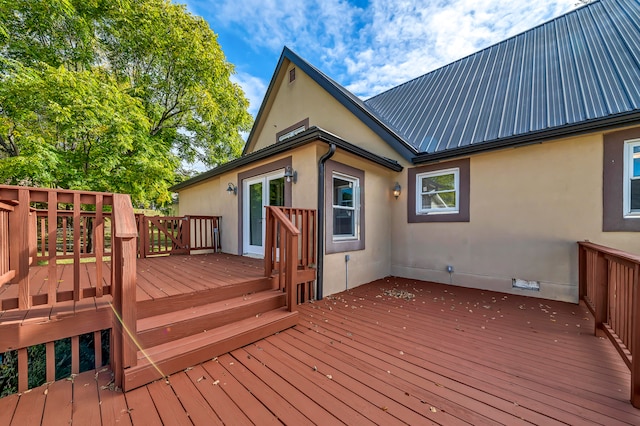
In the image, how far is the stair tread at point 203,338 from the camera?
2.27 metres

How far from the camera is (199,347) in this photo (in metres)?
2.46

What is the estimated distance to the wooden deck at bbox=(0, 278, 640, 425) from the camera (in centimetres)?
179

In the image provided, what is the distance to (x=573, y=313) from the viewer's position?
384 cm

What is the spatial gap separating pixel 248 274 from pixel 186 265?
1.84 metres

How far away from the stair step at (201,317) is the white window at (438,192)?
410cm

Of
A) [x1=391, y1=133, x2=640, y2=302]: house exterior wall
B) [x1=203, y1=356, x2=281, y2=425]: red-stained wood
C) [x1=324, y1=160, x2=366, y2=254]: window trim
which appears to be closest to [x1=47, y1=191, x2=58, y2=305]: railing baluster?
[x1=203, y1=356, x2=281, y2=425]: red-stained wood

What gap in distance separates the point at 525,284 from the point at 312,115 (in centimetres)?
687

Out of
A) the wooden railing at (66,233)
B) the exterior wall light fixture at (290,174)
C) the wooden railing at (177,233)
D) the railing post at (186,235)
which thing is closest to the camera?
the wooden railing at (66,233)

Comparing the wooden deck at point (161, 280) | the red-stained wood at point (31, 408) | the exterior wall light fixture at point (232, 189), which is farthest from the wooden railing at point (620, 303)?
the exterior wall light fixture at point (232, 189)

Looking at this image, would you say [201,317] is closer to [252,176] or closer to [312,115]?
[252,176]

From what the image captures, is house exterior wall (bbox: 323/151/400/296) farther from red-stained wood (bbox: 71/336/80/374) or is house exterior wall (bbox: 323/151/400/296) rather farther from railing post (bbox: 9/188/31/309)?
railing post (bbox: 9/188/31/309)

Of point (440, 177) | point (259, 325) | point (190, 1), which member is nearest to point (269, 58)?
point (190, 1)

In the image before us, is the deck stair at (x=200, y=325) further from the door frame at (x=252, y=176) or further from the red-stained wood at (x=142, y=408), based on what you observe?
the door frame at (x=252, y=176)

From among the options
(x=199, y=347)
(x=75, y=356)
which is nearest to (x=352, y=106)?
(x=199, y=347)
